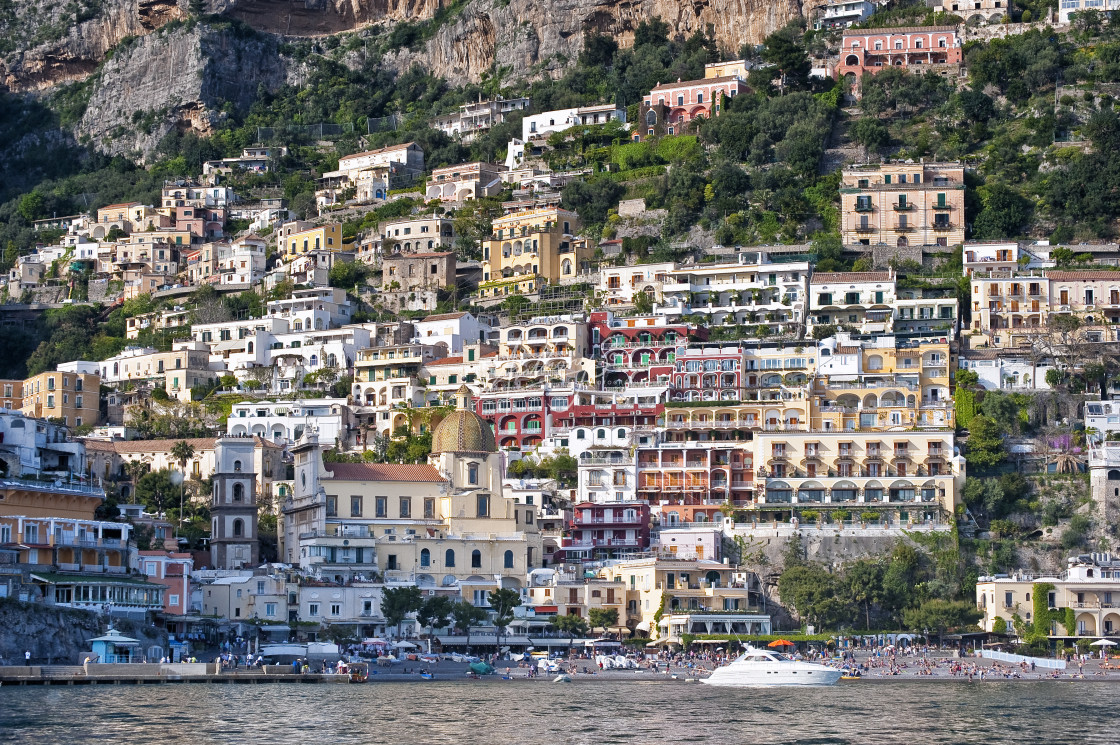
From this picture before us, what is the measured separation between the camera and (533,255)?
145 meters

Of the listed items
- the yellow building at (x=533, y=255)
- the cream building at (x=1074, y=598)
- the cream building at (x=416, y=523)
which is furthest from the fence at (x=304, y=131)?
the cream building at (x=1074, y=598)

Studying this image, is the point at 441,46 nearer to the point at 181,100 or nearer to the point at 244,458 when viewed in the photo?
the point at 181,100

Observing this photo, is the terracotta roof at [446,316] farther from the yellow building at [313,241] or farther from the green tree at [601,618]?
the green tree at [601,618]

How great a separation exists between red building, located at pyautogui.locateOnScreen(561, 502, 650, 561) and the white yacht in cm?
2160

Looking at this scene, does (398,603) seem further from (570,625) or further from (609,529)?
(609,529)

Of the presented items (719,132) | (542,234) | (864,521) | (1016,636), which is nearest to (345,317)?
(542,234)

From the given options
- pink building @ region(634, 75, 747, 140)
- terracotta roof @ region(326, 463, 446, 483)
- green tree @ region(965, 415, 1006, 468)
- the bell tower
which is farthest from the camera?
pink building @ region(634, 75, 747, 140)

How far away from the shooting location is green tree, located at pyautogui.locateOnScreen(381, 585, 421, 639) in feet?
321

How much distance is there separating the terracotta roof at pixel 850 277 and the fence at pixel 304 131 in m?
68.0

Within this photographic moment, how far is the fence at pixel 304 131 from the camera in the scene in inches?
7313

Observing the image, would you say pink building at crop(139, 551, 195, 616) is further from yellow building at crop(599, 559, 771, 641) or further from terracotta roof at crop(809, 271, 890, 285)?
terracotta roof at crop(809, 271, 890, 285)

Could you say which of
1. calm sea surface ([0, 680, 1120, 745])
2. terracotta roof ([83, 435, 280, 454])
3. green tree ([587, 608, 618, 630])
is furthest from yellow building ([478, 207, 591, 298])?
calm sea surface ([0, 680, 1120, 745])

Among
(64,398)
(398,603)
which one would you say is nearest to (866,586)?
(398,603)

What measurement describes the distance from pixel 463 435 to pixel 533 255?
3650cm
